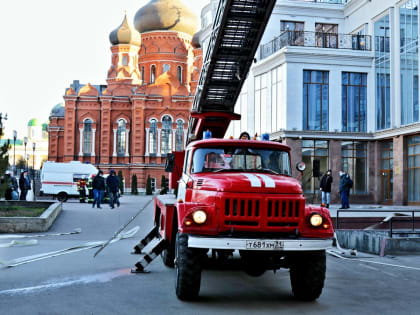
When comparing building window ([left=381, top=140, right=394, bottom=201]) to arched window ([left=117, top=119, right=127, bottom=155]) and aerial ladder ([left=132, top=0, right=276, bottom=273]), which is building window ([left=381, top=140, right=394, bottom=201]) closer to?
aerial ladder ([left=132, top=0, right=276, bottom=273])

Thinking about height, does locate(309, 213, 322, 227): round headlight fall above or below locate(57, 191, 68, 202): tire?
above

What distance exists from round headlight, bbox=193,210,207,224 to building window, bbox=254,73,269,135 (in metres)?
28.0

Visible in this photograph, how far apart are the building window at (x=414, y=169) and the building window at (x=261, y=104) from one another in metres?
8.97

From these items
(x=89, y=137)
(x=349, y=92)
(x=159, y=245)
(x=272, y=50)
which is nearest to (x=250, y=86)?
(x=272, y=50)

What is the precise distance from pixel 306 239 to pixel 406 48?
26630mm

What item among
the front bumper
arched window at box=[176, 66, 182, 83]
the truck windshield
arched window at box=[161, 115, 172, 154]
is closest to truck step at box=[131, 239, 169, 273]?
the truck windshield

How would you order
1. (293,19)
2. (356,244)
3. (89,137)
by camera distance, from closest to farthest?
(356,244)
(293,19)
(89,137)

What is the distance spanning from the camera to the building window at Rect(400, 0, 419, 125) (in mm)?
29688

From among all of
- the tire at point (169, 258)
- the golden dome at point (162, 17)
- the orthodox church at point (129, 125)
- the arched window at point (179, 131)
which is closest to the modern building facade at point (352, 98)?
the tire at point (169, 258)

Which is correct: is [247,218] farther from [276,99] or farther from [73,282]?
[276,99]

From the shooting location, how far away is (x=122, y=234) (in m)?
16.5

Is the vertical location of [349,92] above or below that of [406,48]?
below

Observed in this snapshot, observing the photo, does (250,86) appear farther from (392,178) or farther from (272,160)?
(272,160)

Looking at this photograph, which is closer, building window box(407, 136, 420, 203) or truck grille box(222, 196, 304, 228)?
truck grille box(222, 196, 304, 228)
